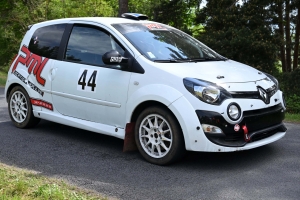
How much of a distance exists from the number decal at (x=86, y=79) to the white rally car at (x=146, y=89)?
0.04 feet

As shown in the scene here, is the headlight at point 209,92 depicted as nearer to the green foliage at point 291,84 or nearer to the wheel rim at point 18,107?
the wheel rim at point 18,107

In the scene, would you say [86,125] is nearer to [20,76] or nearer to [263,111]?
[20,76]

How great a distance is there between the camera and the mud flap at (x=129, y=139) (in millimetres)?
6148

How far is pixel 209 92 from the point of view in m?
5.51

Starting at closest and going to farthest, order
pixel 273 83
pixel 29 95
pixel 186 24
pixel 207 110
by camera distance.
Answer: pixel 207 110 → pixel 273 83 → pixel 29 95 → pixel 186 24

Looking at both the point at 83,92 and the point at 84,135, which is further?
the point at 84,135

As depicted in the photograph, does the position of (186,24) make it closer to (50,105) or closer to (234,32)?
(234,32)

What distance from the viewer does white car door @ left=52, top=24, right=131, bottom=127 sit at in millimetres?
6242

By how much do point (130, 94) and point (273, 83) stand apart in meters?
1.88

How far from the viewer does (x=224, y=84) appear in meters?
5.62

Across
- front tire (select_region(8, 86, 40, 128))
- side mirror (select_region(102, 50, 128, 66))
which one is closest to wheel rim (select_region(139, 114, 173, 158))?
side mirror (select_region(102, 50, 128, 66))

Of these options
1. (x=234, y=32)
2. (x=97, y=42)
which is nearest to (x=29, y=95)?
(x=97, y=42)

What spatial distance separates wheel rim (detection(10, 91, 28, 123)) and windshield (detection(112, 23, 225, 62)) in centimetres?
218

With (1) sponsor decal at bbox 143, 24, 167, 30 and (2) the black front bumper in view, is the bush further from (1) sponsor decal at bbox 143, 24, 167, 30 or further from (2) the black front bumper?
(2) the black front bumper
